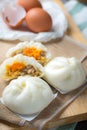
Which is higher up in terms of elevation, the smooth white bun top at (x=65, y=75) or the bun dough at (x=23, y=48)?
the smooth white bun top at (x=65, y=75)

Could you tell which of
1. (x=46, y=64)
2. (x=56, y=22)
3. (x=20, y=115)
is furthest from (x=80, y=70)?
(x=56, y=22)

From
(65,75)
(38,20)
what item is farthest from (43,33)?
(65,75)

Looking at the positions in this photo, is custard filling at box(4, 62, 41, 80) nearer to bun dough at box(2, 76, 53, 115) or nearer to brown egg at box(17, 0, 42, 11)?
bun dough at box(2, 76, 53, 115)

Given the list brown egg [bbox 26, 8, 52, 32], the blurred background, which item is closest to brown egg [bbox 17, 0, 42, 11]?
brown egg [bbox 26, 8, 52, 32]

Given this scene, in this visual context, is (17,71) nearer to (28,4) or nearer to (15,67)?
(15,67)

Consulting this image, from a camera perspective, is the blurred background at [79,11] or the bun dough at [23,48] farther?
the blurred background at [79,11]

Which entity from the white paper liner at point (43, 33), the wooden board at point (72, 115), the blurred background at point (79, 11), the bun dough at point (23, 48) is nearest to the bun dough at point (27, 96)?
the wooden board at point (72, 115)

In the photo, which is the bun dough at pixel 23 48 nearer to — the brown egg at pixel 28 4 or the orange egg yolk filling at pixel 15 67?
the orange egg yolk filling at pixel 15 67
